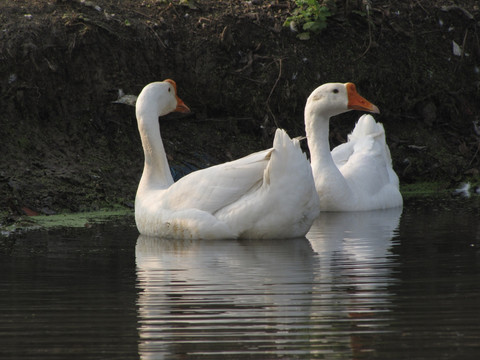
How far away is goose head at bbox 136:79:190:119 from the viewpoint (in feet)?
33.5

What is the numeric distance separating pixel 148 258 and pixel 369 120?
602 centimetres

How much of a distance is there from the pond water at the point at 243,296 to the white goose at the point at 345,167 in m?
2.41

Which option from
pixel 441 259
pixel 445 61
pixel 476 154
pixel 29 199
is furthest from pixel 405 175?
pixel 441 259

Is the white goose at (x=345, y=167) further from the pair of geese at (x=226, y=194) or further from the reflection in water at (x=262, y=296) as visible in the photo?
the reflection in water at (x=262, y=296)

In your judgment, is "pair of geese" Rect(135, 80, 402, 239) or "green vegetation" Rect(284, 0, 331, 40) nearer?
"pair of geese" Rect(135, 80, 402, 239)

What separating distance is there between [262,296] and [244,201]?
2.79m

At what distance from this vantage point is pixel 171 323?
526cm

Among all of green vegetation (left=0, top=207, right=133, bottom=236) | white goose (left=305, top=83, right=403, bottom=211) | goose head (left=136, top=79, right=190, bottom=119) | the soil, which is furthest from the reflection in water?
the soil

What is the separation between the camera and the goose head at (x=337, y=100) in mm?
11836

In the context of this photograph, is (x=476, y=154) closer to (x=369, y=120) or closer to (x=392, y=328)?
(x=369, y=120)

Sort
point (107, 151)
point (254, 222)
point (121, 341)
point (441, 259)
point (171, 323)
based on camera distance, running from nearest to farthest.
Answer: point (121, 341) < point (171, 323) < point (441, 259) < point (254, 222) < point (107, 151)

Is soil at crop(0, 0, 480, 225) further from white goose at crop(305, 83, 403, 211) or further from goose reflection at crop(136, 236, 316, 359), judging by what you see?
goose reflection at crop(136, 236, 316, 359)

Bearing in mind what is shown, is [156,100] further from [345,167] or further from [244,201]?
[345,167]

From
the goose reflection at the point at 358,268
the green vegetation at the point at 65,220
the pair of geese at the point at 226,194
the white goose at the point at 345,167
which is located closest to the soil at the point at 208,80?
the green vegetation at the point at 65,220
